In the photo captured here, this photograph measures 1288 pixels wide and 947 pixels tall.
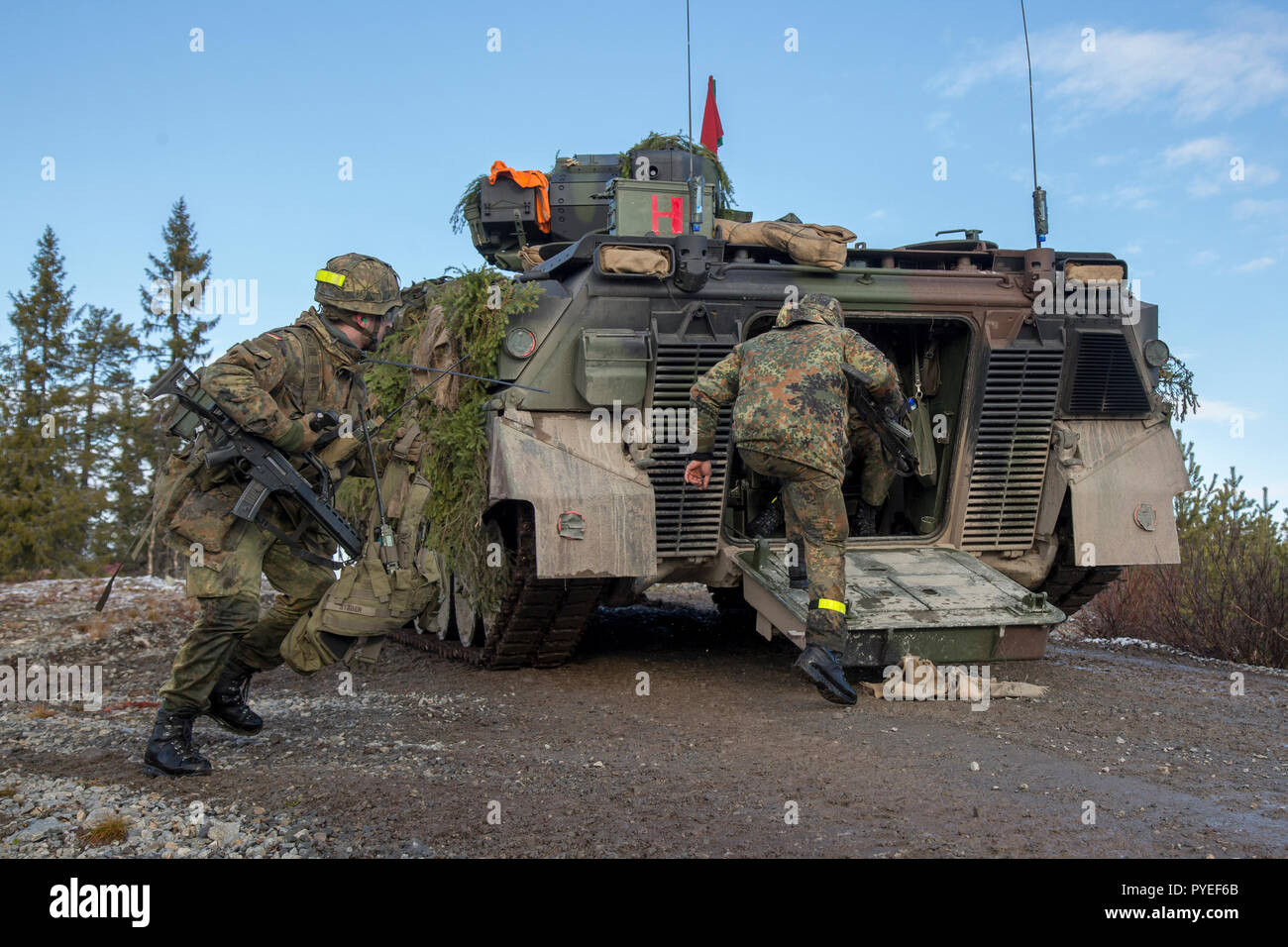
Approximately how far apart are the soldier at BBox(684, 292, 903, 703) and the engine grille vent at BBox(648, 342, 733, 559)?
466 millimetres

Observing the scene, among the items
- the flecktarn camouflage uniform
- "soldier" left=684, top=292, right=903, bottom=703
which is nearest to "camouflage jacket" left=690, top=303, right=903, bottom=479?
"soldier" left=684, top=292, right=903, bottom=703

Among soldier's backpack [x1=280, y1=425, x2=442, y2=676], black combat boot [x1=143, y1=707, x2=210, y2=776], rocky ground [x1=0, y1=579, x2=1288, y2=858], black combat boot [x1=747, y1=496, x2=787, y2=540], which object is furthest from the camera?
black combat boot [x1=747, y1=496, x2=787, y2=540]

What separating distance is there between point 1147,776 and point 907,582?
205cm

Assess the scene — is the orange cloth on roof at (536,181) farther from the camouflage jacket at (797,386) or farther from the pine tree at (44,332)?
the pine tree at (44,332)

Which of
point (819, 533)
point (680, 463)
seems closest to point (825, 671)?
point (819, 533)

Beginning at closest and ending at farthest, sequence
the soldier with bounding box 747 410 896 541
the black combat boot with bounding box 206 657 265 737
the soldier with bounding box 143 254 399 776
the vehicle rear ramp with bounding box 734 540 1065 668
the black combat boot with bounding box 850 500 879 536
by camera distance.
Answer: the soldier with bounding box 143 254 399 776 < the black combat boot with bounding box 206 657 265 737 < the vehicle rear ramp with bounding box 734 540 1065 668 < the soldier with bounding box 747 410 896 541 < the black combat boot with bounding box 850 500 879 536

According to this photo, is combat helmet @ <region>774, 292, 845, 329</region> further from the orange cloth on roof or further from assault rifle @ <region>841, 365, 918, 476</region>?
the orange cloth on roof

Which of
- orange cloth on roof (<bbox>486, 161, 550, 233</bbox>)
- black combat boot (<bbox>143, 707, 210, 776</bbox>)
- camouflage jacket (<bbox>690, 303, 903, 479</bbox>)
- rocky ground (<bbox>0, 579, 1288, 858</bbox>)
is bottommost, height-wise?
rocky ground (<bbox>0, 579, 1288, 858</bbox>)

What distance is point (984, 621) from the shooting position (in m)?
5.77

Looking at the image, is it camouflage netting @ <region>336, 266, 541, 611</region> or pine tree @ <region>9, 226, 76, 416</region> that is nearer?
camouflage netting @ <region>336, 266, 541, 611</region>

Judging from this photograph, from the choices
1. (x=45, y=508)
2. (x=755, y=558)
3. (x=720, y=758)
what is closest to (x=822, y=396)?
(x=755, y=558)

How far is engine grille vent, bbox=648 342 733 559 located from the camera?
6234 millimetres

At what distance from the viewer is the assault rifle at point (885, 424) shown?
5.75 metres

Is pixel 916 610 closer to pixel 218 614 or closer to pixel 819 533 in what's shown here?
pixel 819 533
